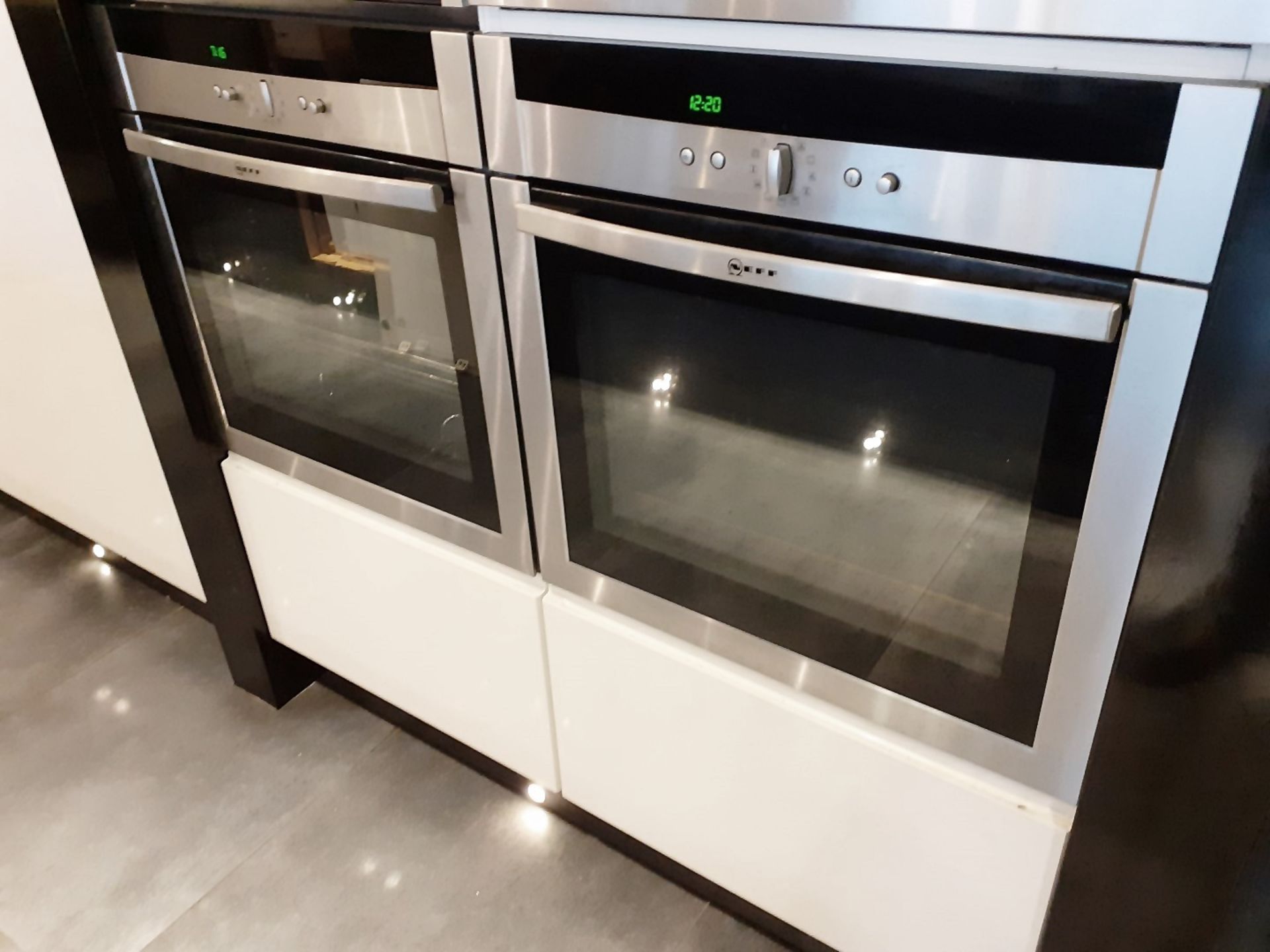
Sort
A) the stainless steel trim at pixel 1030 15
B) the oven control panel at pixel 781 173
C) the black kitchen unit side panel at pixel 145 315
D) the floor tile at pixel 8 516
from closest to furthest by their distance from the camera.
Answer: the stainless steel trim at pixel 1030 15
the oven control panel at pixel 781 173
the black kitchen unit side panel at pixel 145 315
the floor tile at pixel 8 516

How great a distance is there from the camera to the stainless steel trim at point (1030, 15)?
0.51 metres

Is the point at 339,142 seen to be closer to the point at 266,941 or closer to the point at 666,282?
the point at 666,282

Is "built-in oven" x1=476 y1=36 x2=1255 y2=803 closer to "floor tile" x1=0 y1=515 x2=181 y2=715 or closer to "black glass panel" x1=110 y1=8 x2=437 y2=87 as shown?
"black glass panel" x1=110 y1=8 x2=437 y2=87

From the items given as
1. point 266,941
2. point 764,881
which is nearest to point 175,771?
point 266,941

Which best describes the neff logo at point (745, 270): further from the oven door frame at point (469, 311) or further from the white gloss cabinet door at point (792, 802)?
the white gloss cabinet door at point (792, 802)

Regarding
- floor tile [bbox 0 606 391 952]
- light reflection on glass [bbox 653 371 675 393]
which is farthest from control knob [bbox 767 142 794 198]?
floor tile [bbox 0 606 391 952]

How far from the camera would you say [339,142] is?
3.05 feet

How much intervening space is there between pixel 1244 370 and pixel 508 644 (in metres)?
0.82

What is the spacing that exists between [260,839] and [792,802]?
806 mm

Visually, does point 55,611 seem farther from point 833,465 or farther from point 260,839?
point 833,465

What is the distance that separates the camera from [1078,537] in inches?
27.1

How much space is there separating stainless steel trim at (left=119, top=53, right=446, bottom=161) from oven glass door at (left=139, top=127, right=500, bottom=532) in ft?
0.13

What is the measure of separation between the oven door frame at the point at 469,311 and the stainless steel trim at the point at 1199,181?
53 cm

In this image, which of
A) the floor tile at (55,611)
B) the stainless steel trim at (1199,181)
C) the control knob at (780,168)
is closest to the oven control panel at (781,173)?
the control knob at (780,168)
